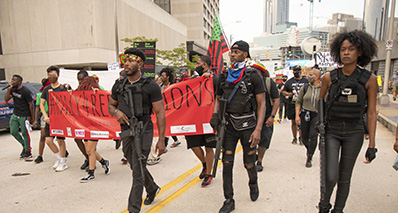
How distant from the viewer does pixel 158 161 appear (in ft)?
17.9

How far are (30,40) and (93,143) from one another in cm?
2893

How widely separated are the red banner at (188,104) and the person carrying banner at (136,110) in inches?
61.9

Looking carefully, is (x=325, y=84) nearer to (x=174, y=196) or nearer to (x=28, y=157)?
(x=174, y=196)

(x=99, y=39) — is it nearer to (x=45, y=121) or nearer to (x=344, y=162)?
(x=45, y=121)

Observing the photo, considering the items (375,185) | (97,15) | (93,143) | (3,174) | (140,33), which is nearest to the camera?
(375,185)

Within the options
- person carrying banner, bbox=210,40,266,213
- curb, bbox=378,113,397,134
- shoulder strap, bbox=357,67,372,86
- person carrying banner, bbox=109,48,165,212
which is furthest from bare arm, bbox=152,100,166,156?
curb, bbox=378,113,397,134

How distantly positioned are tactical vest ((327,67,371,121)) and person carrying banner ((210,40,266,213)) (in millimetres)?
772

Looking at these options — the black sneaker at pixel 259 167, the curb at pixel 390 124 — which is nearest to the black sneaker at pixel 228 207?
the black sneaker at pixel 259 167

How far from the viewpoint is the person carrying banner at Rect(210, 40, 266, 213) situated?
315 centimetres

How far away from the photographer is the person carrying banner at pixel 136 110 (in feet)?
9.95

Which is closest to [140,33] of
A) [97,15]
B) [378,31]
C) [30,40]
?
[97,15]

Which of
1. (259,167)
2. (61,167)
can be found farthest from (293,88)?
(61,167)

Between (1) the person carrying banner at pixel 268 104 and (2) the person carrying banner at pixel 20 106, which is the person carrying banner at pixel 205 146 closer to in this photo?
(1) the person carrying banner at pixel 268 104

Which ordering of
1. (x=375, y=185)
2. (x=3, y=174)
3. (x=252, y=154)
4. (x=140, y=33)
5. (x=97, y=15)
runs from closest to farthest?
(x=252, y=154)
(x=375, y=185)
(x=3, y=174)
(x=97, y=15)
(x=140, y=33)
